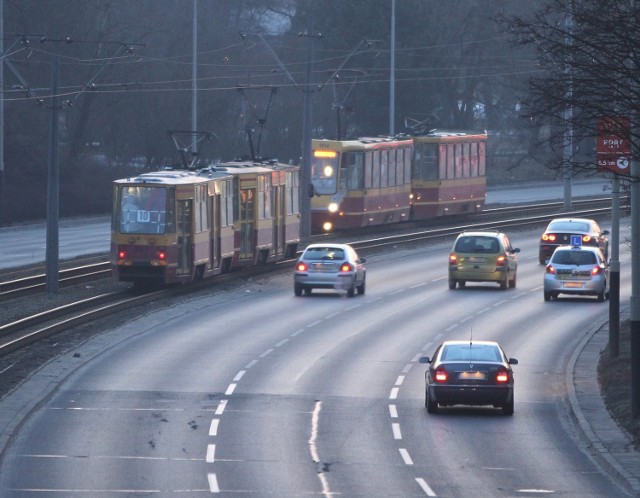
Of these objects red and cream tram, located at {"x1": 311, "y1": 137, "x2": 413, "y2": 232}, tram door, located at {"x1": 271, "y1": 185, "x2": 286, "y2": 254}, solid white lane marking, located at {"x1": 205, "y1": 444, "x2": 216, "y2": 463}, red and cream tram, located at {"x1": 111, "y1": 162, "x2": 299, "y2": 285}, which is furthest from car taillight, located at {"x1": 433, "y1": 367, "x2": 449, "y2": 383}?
red and cream tram, located at {"x1": 311, "y1": 137, "x2": 413, "y2": 232}

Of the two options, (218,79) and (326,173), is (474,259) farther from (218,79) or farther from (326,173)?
(218,79)

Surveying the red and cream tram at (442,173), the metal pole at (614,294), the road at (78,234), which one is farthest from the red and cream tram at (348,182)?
the metal pole at (614,294)

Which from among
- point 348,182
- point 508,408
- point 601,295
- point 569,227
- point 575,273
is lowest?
point 508,408

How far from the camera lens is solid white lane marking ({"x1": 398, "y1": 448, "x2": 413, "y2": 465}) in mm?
21359

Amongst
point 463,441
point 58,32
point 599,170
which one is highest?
point 58,32

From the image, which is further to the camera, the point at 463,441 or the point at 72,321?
the point at 72,321

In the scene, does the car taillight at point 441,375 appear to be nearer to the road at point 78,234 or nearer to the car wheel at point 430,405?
the car wheel at point 430,405

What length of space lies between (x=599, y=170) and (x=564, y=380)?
9478 mm

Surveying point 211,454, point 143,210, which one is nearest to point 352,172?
point 143,210

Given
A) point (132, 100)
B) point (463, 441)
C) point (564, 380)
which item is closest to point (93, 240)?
point (132, 100)

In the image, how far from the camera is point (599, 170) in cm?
2105

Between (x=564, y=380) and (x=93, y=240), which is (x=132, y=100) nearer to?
(x=93, y=240)

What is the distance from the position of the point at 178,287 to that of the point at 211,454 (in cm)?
2149

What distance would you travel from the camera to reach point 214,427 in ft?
79.0
